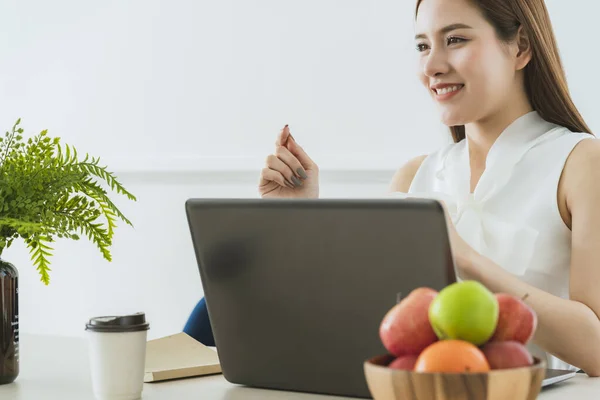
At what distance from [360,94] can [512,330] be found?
2.25 metres

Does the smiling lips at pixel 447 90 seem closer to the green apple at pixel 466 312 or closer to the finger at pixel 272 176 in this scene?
the finger at pixel 272 176

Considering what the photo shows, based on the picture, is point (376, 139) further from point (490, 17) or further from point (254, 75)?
point (490, 17)

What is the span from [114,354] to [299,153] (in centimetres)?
75

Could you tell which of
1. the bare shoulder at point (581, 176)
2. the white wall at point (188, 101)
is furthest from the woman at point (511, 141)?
the white wall at point (188, 101)

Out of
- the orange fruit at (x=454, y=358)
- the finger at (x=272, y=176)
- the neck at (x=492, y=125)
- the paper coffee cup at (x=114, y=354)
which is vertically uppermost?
the neck at (x=492, y=125)

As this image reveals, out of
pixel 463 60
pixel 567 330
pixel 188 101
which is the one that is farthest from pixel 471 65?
pixel 188 101

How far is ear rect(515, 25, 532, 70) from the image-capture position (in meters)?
1.76

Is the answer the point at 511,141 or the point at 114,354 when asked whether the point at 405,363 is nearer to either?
the point at 114,354

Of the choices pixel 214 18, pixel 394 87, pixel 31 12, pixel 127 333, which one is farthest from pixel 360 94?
pixel 127 333

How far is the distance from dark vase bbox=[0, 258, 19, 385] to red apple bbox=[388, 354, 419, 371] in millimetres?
736

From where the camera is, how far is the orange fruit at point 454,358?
2.53ft

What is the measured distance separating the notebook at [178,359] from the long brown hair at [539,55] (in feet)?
2.80

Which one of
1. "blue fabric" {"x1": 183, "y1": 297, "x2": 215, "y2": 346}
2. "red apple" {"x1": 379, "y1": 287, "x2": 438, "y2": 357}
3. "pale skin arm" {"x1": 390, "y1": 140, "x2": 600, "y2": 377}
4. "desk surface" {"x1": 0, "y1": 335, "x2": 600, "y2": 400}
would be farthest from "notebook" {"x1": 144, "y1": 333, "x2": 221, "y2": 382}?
"red apple" {"x1": 379, "y1": 287, "x2": 438, "y2": 357}

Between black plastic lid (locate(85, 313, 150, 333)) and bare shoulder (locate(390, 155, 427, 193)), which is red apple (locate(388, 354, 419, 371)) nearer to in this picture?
black plastic lid (locate(85, 313, 150, 333))
